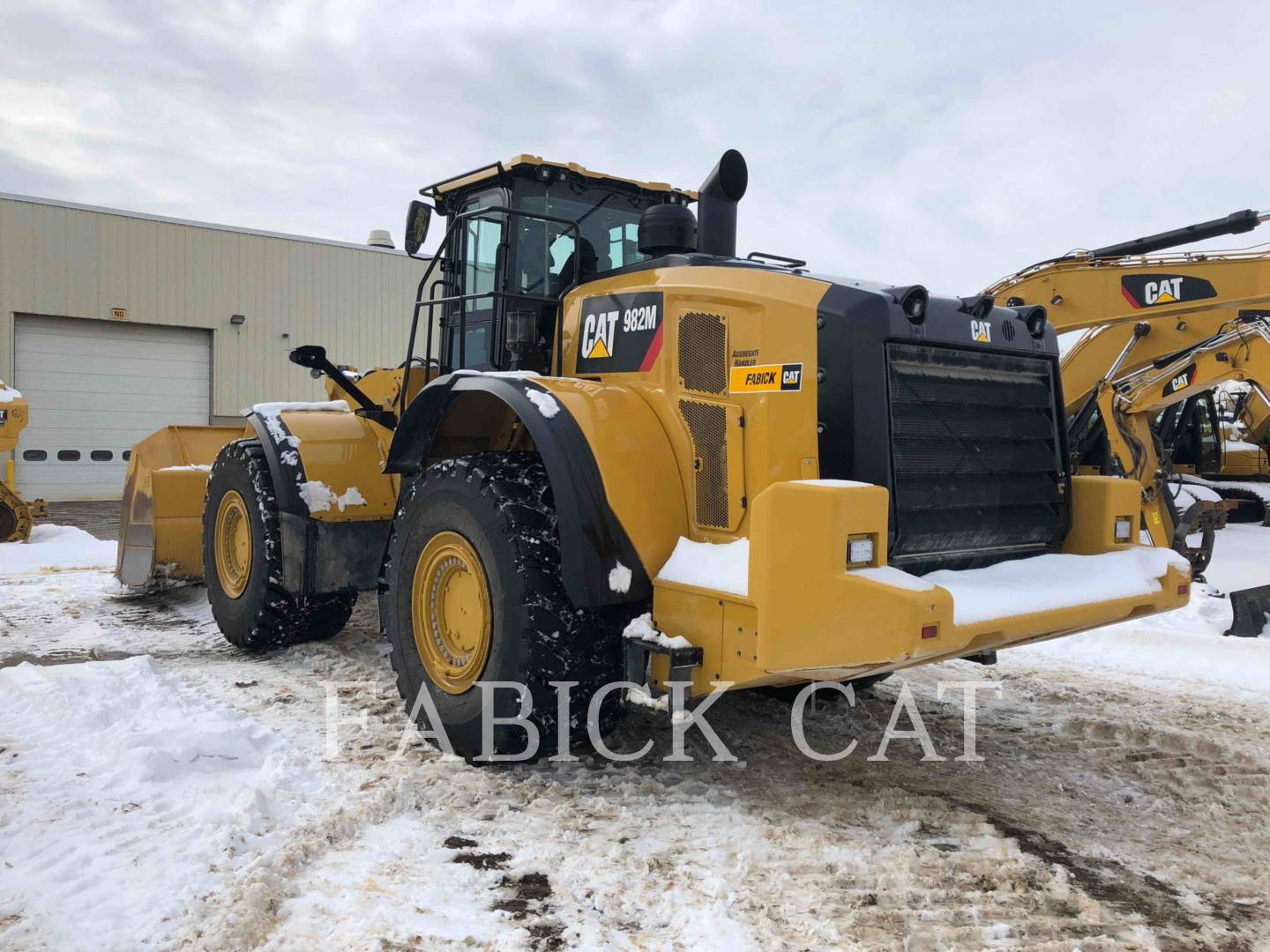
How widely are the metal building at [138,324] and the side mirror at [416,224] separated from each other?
52.9 feet

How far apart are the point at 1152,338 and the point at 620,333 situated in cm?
862

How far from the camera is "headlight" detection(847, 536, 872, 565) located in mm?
3451

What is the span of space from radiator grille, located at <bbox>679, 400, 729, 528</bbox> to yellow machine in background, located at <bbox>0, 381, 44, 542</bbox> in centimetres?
→ 1069

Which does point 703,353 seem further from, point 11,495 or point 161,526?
point 11,495

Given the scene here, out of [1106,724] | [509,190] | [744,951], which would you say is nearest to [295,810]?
[744,951]

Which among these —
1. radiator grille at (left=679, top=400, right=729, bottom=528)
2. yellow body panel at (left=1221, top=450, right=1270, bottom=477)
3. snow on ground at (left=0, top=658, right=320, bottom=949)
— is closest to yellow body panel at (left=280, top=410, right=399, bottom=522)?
snow on ground at (left=0, top=658, right=320, bottom=949)

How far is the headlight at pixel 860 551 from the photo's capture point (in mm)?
3451

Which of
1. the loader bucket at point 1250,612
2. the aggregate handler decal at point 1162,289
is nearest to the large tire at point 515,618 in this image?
the loader bucket at point 1250,612

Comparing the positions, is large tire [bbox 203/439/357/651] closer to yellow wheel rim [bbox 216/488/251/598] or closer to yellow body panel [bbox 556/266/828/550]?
yellow wheel rim [bbox 216/488/251/598]

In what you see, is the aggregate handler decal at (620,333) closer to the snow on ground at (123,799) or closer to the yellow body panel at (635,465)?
the yellow body panel at (635,465)

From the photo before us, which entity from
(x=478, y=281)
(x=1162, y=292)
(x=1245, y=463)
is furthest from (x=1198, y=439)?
A: (x=478, y=281)

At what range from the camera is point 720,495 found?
407cm

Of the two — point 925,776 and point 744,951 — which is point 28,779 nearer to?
point 744,951

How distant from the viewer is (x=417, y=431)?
16.5ft
